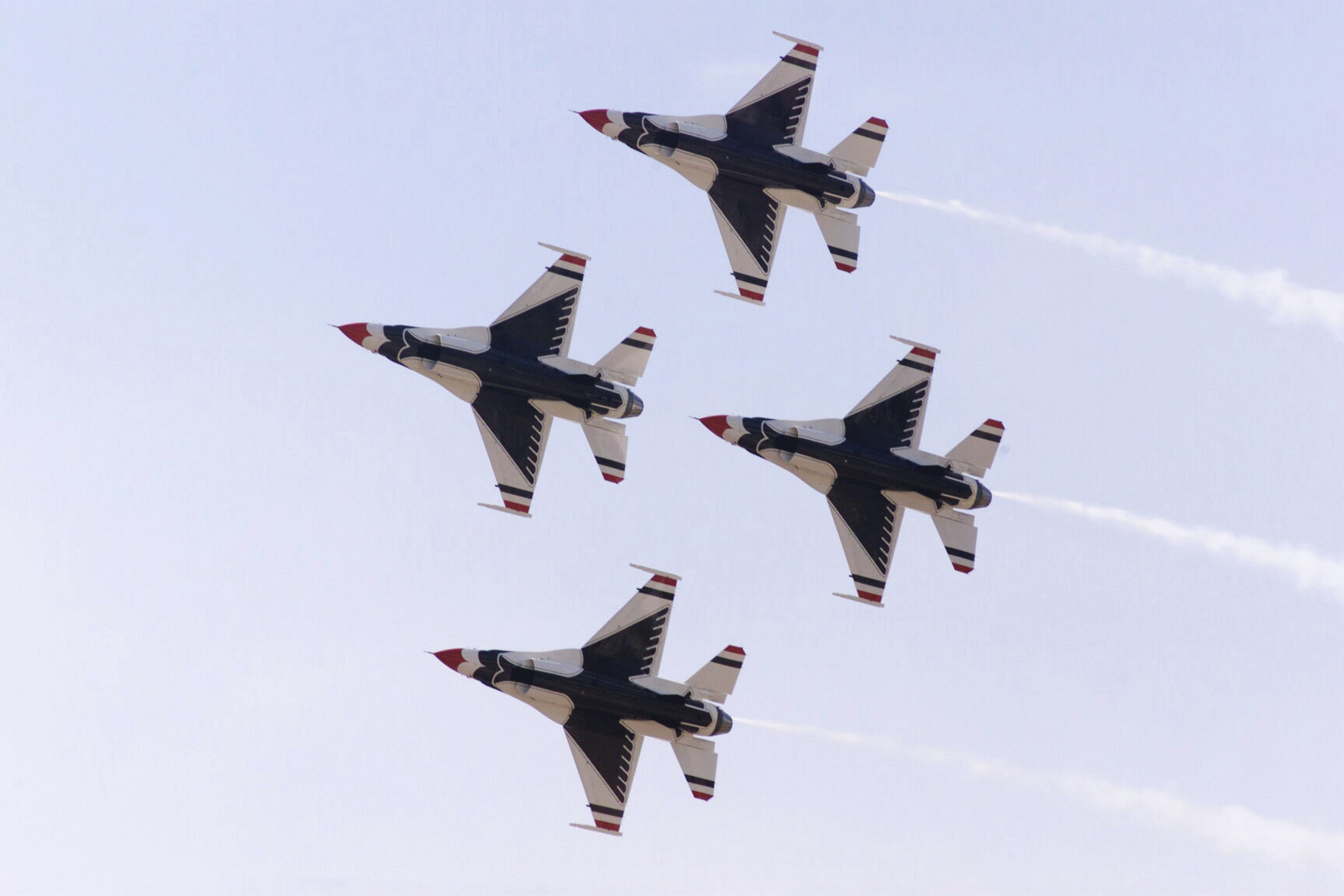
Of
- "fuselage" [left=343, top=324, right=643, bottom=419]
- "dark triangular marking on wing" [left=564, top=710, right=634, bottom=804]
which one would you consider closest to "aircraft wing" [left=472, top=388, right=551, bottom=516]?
"fuselage" [left=343, top=324, right=643, bottom=419]

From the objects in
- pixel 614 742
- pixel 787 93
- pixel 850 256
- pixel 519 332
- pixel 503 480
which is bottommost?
pixel 614 742

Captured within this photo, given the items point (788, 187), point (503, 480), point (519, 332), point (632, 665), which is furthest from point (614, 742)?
point (788, 187)

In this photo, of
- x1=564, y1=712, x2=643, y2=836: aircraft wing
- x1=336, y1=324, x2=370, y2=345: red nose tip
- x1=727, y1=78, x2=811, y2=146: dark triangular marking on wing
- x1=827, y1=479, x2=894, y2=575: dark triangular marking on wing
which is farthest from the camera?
x1=727, y1=78, x2=811, y2=146: dark triangular marking on wing

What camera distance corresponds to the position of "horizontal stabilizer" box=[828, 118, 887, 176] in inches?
3994

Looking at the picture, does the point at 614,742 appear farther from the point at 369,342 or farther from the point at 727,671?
the point at 369,342

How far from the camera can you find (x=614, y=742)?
9700cm

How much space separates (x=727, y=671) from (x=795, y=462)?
10.4 metres

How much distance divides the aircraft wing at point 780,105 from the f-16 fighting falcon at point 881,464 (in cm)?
1157

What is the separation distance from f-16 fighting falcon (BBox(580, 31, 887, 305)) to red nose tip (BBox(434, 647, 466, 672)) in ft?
68.3

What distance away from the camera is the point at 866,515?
9975 centimetres

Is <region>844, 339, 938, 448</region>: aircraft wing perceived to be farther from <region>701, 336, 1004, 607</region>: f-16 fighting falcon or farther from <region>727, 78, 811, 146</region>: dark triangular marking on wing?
<region>727, 78, 811, 146</region>: dark triangular marking on wing

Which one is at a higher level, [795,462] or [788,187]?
[788,187]

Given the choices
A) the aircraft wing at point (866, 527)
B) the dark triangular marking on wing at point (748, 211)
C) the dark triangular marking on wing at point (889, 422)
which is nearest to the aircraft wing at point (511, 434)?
the dark triangular marking on wing at point (748, 211)

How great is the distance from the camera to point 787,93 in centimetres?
10194
